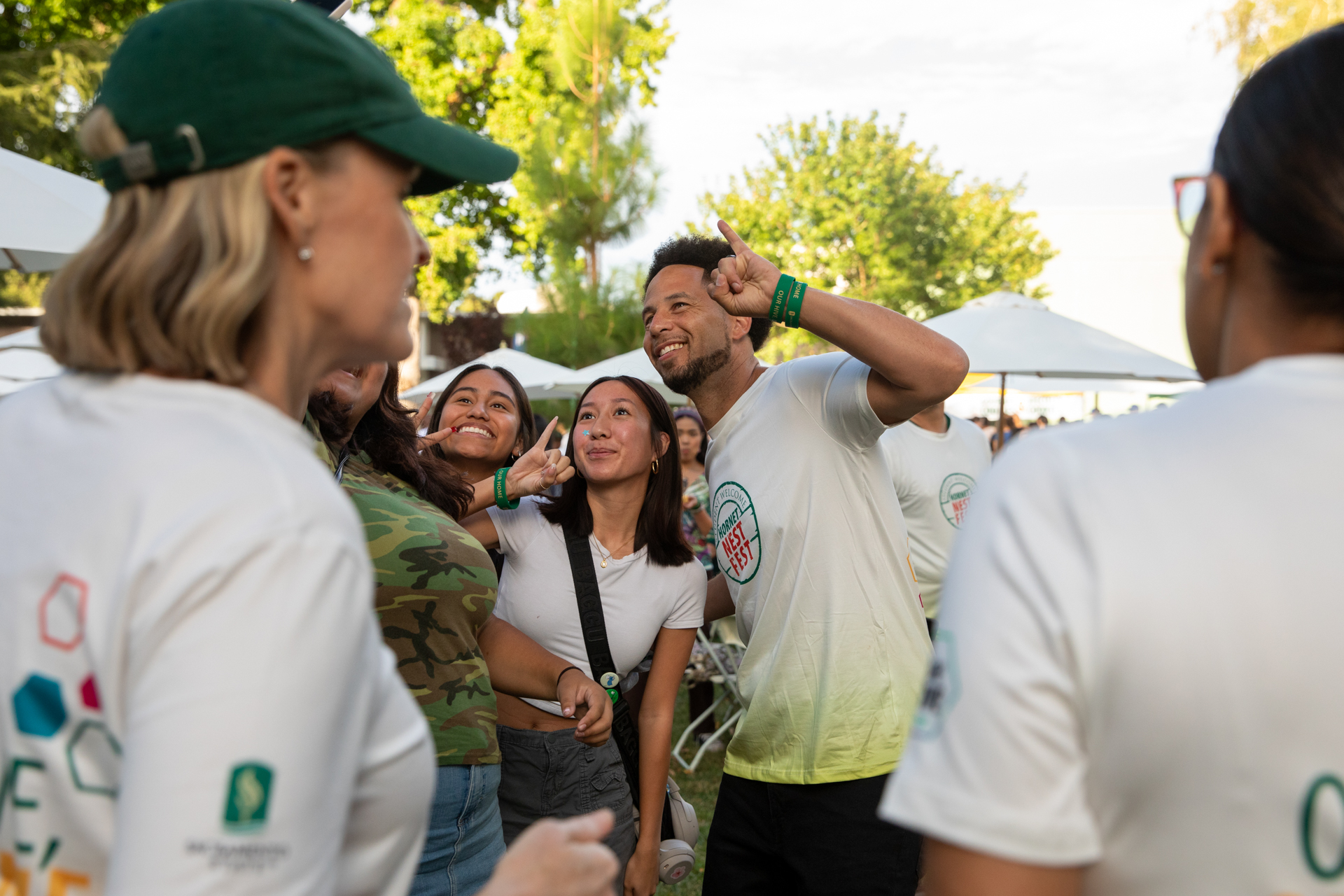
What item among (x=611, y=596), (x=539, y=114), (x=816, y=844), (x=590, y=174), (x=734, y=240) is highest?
(x=539, y=114)

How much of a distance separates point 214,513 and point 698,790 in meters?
5.89

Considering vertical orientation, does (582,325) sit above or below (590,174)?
below

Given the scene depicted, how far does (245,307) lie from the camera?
100cm

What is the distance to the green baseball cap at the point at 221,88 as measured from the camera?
0.98 metres

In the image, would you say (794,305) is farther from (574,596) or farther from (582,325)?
(582,325)

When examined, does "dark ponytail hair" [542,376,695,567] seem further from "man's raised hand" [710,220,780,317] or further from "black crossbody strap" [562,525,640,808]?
"man's raised hand" [710,220,780,317]

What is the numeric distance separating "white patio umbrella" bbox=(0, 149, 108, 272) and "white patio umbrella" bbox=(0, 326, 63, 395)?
17.3 feet

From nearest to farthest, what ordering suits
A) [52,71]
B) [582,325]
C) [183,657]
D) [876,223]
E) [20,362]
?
[183,657] < [20,362] < [52,71] < [582,325] < [876,223]

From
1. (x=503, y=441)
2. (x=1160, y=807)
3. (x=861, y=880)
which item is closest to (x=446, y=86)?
(x=503, y=441)

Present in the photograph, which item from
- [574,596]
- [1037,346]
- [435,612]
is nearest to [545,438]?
[574,596]

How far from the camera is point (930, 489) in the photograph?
548 cm

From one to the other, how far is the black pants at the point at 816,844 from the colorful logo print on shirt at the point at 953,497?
2857mm

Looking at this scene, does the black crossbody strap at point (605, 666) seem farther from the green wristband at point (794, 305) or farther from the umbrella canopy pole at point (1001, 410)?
the umbrella canopy pole at point (1001, 410)

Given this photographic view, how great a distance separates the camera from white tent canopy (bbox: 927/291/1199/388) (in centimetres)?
884
